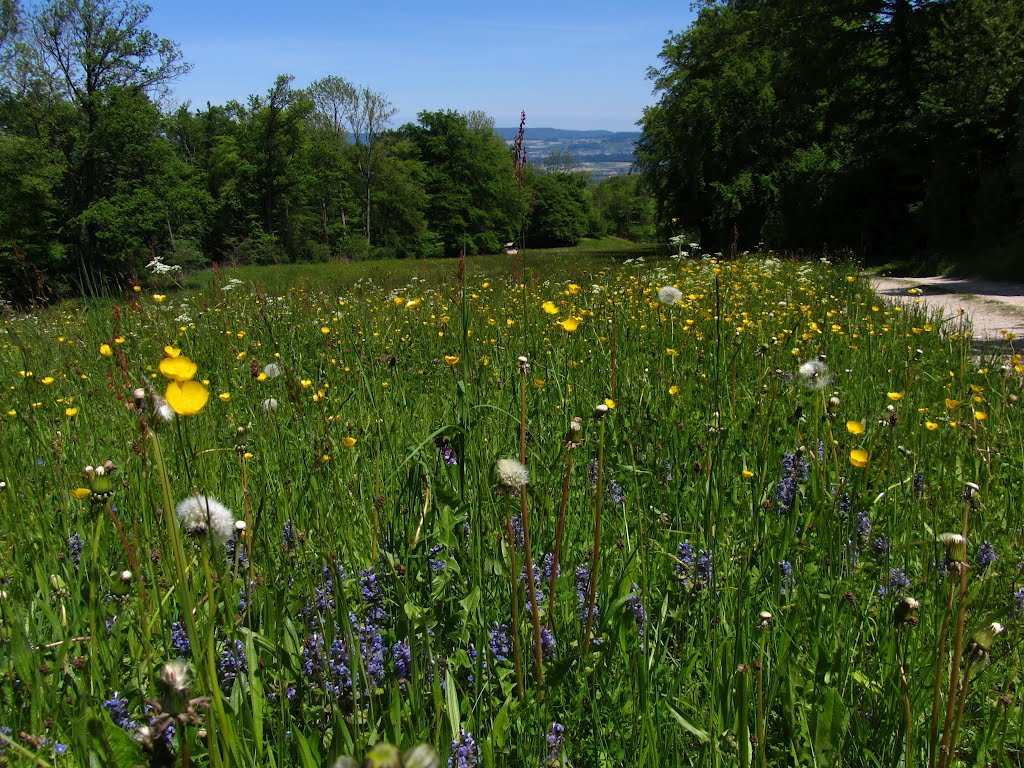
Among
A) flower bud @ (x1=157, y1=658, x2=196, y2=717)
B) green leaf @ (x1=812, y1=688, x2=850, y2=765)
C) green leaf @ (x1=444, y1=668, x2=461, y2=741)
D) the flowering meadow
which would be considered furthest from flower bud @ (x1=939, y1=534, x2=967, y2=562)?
flower bud @ (x1=157, y1=658, x2=196, y2=717)

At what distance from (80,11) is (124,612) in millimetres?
36581

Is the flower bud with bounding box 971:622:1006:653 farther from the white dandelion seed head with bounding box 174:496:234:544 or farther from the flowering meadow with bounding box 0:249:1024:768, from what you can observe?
the white dandelion seed head with bounding box 174:496:234:544

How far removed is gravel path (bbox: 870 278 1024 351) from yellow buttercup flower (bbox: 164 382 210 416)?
7.71 metres

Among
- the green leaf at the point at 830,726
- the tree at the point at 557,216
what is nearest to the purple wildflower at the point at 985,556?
the green leaf at the point at 830,726

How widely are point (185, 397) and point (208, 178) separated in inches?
2191

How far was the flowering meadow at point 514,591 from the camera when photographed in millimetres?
1159

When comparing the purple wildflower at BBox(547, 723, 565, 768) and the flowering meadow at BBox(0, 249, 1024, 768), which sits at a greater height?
the flowering meadow at BBox(0, 249, 1024, 768)

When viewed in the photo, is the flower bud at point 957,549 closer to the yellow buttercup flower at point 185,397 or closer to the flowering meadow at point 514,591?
the flowering meadow at point 514,591

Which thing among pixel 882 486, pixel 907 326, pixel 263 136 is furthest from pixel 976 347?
pixel 263 136

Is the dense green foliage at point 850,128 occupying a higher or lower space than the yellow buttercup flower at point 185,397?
higher

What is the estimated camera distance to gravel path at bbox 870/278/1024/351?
822 centimetres

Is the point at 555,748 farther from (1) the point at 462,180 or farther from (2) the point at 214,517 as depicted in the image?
(1) the point at 462,180

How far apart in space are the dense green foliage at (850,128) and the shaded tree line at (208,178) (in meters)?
6.30

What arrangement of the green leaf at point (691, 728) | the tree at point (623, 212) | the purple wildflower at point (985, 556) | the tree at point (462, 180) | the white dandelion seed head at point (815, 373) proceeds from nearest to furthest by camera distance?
the green leaf at point (691, 728)
the purple wildflower at point (985, 556)
the white dandelion seed head at point (815, 373)
the tree at point (462, 180)
the tree at point (623, 212)
